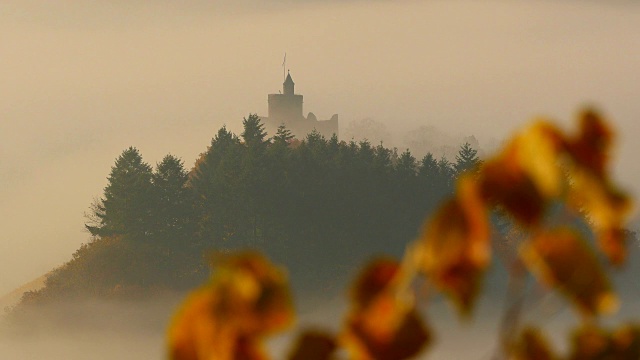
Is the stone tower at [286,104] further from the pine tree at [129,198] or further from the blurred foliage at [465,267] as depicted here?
the blurred foliage at [465,267]

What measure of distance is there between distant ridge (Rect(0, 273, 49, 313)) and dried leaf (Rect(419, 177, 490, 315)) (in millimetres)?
64661

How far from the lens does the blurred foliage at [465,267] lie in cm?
74

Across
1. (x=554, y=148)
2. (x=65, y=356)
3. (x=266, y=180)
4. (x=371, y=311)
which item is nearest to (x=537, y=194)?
(x=554, y=148)

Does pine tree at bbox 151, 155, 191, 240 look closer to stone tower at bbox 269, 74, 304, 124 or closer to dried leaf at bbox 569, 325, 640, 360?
stone tower at bbox 269, 74, 304, 124

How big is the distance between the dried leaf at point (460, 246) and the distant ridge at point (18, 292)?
6466 centimetres

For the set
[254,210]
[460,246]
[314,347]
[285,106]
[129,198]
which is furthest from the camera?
[285,106]

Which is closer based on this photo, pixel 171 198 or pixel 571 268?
pixel 571 268

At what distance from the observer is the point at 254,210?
5491cm

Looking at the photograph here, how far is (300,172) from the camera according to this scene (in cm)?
5641

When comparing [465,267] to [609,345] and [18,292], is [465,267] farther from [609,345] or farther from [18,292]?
[18,292]

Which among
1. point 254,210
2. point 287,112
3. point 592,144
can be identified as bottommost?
point 592,144

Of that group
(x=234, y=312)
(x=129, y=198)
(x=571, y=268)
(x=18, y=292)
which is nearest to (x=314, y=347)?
(x=234, y=312)

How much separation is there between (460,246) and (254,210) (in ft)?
178

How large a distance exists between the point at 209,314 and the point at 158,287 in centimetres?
5945
